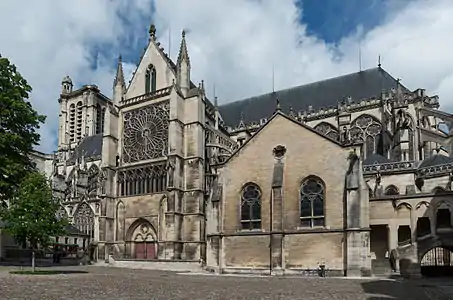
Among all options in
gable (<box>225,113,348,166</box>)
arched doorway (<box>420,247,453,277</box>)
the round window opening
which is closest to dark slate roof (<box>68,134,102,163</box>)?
gable (<box>225,113,348,166</box>)

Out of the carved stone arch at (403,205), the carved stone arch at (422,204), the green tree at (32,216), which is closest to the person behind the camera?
the green tree at (32,216)

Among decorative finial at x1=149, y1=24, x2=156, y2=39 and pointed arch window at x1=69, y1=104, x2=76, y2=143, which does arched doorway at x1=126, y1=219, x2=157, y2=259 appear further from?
pointed arch window at x1=69, y1=104, x2=76, y2=143

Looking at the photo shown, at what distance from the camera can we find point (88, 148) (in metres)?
57.4

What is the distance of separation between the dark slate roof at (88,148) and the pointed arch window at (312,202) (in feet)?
118

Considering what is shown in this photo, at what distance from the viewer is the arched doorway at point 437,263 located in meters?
24.1

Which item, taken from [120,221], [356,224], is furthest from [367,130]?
[120,221]

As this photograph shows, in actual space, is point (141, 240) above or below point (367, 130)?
below

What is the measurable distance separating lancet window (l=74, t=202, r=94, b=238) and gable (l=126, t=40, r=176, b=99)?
13350 millimetres

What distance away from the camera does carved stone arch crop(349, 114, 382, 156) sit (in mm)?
39125

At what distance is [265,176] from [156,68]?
20759 millimetres

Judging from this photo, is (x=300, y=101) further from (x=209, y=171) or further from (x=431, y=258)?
(x=431, y=258)

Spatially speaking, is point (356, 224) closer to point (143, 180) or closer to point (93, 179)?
point (143, 180)

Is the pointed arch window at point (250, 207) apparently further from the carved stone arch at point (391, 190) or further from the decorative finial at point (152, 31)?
the decorative finial at point (152, 31)

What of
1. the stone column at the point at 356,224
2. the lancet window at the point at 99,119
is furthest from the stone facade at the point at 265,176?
the lancet window at the point at 99,119
